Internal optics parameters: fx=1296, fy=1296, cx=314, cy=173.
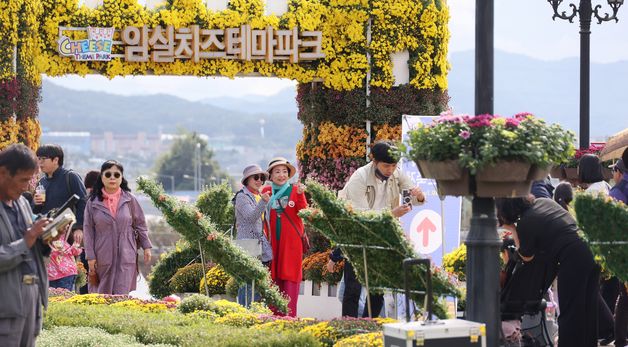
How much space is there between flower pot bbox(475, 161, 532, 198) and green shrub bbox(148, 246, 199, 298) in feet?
30.3

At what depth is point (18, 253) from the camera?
715 centimetres

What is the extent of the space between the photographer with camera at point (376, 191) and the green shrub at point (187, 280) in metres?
4.47

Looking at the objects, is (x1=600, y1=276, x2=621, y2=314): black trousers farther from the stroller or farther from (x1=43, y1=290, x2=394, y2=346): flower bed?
(x1=43, y1=290, x2=394, y2=346): flower bed

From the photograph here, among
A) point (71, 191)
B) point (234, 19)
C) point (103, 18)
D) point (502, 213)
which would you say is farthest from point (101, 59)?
point (502, 213)

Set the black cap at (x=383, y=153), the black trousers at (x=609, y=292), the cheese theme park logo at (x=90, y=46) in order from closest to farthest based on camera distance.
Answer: the black cap at (x=383, y=153) → the black trousers at (x=609, y=292) → the cheese theme park logo at (x=90, y=46)

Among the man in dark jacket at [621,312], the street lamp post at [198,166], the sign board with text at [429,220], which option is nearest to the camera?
the man in dark jacket at [621,312]

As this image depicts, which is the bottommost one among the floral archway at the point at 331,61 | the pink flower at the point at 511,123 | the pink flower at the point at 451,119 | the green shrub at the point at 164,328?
the green shrub at the point at 164,328

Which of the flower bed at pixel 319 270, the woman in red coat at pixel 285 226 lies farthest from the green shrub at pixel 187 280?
the woman in red coat at pixel 285 226

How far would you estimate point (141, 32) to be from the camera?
1936cm

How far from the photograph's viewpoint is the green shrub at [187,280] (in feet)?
53.7

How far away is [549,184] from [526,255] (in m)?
3.00

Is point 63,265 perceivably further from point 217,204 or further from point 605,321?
point 605,321

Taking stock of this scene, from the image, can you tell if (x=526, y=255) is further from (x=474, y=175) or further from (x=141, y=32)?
(x=141, y=32)

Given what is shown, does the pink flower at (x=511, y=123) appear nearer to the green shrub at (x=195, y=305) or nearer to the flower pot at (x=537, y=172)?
the flower pot at (x=537, y=172)
